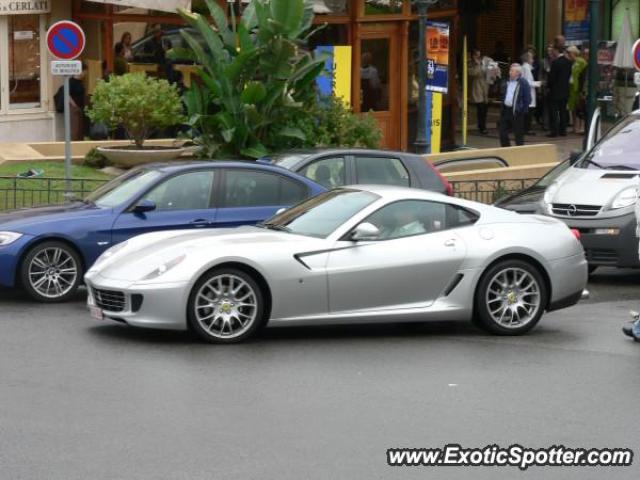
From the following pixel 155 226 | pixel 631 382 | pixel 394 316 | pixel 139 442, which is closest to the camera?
pixel 139 442

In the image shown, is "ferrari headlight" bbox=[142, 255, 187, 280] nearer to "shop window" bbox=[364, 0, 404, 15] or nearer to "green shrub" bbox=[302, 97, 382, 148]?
"green shrub" bbox=[302, 97, 382, 148]

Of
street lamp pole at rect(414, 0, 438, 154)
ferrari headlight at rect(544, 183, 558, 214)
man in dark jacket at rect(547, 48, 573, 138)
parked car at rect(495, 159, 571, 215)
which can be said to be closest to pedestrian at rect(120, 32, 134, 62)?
street lamp pole at rect(414, 0, 438, 154)

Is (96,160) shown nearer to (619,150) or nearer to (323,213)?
(619,150)

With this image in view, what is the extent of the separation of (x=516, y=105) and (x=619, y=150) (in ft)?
35.3

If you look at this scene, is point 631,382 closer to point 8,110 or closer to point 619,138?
point 619,138

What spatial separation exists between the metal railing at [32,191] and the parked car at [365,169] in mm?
4243

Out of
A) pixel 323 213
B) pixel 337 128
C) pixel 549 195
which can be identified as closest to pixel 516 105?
pixel 337 128

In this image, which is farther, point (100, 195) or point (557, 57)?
point (557, 57)

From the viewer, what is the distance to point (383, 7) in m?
27.7

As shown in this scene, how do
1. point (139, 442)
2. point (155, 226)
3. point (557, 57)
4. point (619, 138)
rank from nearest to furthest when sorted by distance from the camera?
1. point (139, 442)
2. point (155, 226)
3. point (619, 138)
4. point (557, 57)

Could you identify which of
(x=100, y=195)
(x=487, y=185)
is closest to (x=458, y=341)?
(x=100, y=195)

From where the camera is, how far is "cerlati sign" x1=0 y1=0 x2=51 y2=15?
25.6m

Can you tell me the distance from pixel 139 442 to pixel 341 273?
3737 millimetres

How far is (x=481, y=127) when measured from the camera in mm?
33188
